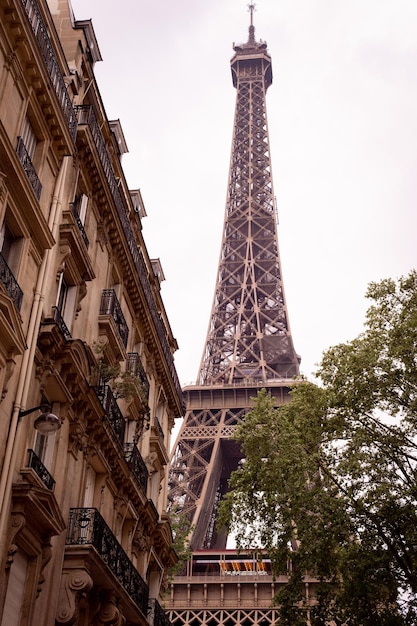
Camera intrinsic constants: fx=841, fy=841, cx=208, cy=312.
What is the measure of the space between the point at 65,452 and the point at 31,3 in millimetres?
9356

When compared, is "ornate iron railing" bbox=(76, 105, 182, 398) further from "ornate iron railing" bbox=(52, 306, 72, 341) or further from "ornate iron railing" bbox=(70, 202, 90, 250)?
"ornate iron railing" bbox=(52, 306, 72, 341)

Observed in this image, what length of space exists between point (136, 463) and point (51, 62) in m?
10.8

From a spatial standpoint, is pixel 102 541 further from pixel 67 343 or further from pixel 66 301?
pixel 66 301

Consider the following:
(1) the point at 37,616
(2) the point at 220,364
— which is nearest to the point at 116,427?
(1) the point at 37,616

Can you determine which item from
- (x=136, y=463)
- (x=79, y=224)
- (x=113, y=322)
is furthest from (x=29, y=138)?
(x=136, y=463)

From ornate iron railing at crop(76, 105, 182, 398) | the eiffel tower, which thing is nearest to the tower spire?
the eiffel tower

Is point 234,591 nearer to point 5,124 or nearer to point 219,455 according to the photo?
point 219,455

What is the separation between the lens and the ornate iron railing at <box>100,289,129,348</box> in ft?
71.2

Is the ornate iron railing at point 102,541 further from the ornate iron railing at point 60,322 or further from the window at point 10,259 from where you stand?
the window at point 10,259

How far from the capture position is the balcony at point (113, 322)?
836 inches

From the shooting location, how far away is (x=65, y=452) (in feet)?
58.4

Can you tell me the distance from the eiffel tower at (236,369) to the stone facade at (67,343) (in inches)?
Result: 758

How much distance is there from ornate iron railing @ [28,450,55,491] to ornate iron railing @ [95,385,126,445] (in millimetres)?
3413

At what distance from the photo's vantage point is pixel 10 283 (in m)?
15.1
